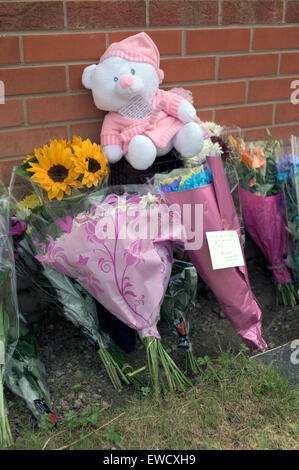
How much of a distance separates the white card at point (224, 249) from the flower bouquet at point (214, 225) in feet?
0.09

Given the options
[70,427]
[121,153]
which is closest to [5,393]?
[70,427]

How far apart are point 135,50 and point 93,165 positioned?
1.82 ft

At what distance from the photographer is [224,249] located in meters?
2.05

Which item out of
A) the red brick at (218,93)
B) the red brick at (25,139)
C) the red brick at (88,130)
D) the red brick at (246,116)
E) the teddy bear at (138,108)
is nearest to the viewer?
the teddy bear at (138,108)

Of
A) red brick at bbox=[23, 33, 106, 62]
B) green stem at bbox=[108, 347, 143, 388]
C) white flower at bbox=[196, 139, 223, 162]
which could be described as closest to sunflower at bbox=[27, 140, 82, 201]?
red brick at bbox=[23, 33, 106, 62]

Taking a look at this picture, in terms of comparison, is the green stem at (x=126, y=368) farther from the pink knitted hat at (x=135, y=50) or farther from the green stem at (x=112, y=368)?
the pink knitted hat at (x=135, y=50)

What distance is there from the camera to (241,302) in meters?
2.11

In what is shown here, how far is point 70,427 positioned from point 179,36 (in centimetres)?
184

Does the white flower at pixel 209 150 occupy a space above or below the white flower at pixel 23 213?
above

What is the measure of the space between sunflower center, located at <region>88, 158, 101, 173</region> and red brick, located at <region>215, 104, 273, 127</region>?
1.00 m

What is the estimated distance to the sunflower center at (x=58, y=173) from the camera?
1.90m

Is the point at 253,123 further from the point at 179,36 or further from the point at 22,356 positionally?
the point at 22,356

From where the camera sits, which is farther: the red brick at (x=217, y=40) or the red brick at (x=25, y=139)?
the red brick at (x=217, y=40)

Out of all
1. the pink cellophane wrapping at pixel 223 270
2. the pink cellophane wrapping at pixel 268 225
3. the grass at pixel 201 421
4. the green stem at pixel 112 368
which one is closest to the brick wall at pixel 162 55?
the pink cellophane wrapping at pixel 268 225
